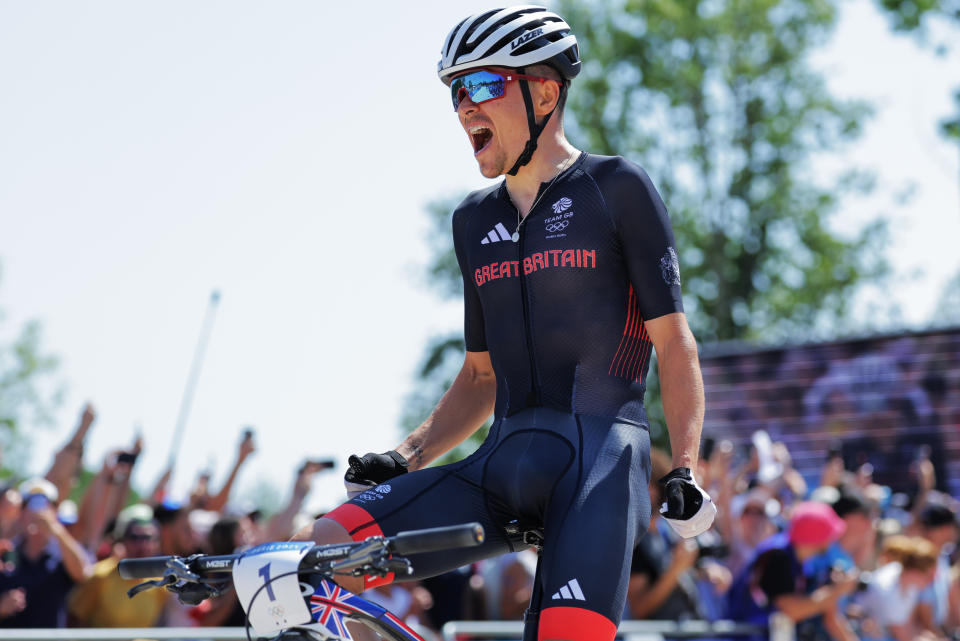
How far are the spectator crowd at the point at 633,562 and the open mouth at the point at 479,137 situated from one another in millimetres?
4837

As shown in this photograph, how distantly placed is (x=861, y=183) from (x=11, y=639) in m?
31.9

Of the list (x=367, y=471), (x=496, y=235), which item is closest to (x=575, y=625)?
(x=367, y=471)

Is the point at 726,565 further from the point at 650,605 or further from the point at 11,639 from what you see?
the point at 11,639

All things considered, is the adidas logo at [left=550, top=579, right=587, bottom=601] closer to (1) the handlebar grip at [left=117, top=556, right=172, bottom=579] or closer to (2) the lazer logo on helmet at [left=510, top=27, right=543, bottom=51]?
(1) the handlebar grip at [left=117, top=556, right=172, bottom=579]

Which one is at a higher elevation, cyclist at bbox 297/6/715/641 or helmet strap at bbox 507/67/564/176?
helmet strap at bbox 507/67/564/176

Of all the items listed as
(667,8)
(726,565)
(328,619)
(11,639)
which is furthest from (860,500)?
(667,8)

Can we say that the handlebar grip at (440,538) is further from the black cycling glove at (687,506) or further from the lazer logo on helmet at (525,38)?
the lazer logo on helmet at (525,38)

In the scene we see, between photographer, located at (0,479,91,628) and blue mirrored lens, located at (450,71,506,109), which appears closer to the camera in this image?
blue mirrored lens, located at (450,71,506,109)

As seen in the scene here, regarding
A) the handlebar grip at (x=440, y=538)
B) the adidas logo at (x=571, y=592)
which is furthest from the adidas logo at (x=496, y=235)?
the handlebar grip at (x=440, y=538)

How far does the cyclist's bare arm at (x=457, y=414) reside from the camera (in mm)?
4227

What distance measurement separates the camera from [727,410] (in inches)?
574

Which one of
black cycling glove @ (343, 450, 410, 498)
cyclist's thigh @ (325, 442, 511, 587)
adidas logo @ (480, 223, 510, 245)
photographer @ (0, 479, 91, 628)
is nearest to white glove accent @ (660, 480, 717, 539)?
cyclist's thigh @ (325, 442, 511, 587)

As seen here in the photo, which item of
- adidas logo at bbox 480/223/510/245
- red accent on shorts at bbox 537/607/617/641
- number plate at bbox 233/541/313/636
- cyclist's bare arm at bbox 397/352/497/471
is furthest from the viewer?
cyclist's bare arm at bbox 397/352/497/471

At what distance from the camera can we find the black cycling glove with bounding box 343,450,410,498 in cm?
400
